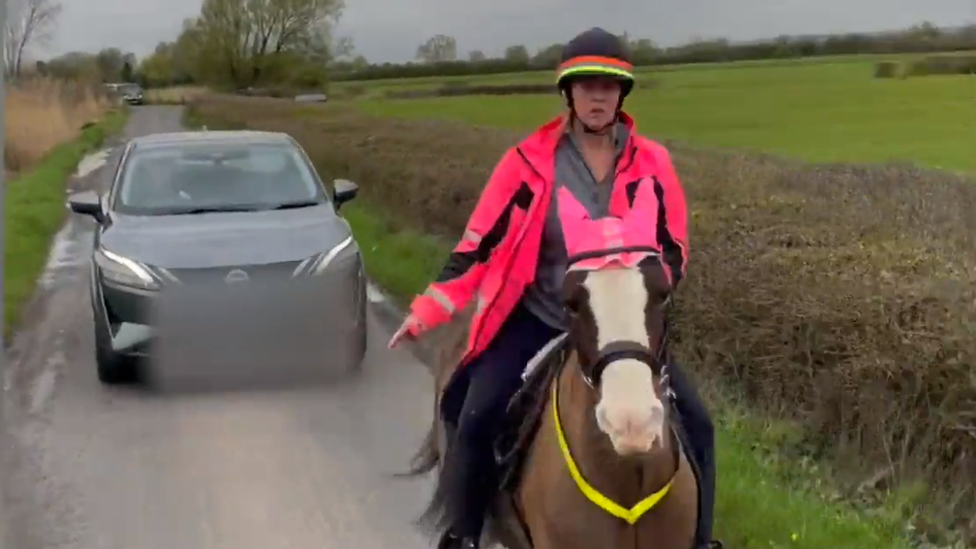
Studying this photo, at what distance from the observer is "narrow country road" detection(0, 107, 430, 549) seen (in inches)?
216

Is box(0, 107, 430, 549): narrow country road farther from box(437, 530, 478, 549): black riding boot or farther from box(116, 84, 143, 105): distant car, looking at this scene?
box(116, 84, 143, 105): distant car

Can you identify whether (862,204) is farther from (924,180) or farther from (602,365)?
(602,365)

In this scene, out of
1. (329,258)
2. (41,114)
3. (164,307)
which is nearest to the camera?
(164,307)

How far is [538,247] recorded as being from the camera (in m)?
3.63

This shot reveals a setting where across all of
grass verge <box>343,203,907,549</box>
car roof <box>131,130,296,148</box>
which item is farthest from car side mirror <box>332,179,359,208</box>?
grass verge <box>343,203,907,549</box>

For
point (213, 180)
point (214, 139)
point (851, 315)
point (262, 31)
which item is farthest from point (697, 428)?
point (262, 31)

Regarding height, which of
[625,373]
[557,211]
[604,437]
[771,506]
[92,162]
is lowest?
[92,162]

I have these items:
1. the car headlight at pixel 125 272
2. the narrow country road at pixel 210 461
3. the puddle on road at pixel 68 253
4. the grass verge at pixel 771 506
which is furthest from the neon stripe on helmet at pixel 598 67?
the puddle on road at pixel 68 253

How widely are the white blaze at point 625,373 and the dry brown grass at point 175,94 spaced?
15368 millimetres

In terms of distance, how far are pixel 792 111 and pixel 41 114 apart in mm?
12385

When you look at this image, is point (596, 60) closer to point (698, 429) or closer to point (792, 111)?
point (698, 429)

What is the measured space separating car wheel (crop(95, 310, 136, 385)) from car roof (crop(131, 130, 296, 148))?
85.4 inches

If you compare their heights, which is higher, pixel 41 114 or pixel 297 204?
pixel 297 204

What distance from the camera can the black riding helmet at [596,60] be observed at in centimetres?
346
